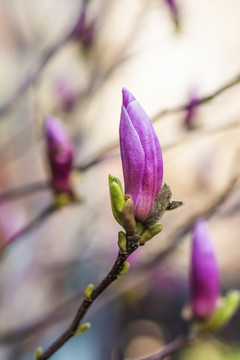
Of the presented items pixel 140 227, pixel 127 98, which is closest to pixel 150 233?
pixel 140 227

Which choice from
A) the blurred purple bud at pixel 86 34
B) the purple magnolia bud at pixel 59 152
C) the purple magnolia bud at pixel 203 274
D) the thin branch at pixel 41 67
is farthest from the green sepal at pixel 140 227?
the blurred purple bud at pixel 86 34

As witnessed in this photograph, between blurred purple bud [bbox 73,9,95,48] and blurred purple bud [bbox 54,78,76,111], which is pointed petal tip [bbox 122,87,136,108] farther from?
blurred purple bud [bbox 54,78,76,111]

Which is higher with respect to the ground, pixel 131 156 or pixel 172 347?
pixel 131 156

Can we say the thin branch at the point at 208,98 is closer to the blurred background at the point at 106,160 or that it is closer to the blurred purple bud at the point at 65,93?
the blurred background at the point at 106,160

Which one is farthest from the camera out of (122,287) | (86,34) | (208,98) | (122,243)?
(86,34)

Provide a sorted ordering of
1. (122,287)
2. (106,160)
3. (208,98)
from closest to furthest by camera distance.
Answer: (208,98) < (106,160) < (122,287)

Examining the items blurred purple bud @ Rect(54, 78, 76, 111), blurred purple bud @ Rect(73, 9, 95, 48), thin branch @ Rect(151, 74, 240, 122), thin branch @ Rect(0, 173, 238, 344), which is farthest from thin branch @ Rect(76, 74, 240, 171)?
blurred purple bud @ Rect(54, 78, 76, 111)

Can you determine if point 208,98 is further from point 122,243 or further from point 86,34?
point 86,34

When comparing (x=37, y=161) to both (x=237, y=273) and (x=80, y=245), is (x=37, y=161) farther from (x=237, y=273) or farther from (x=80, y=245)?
(x=237, y=273)
